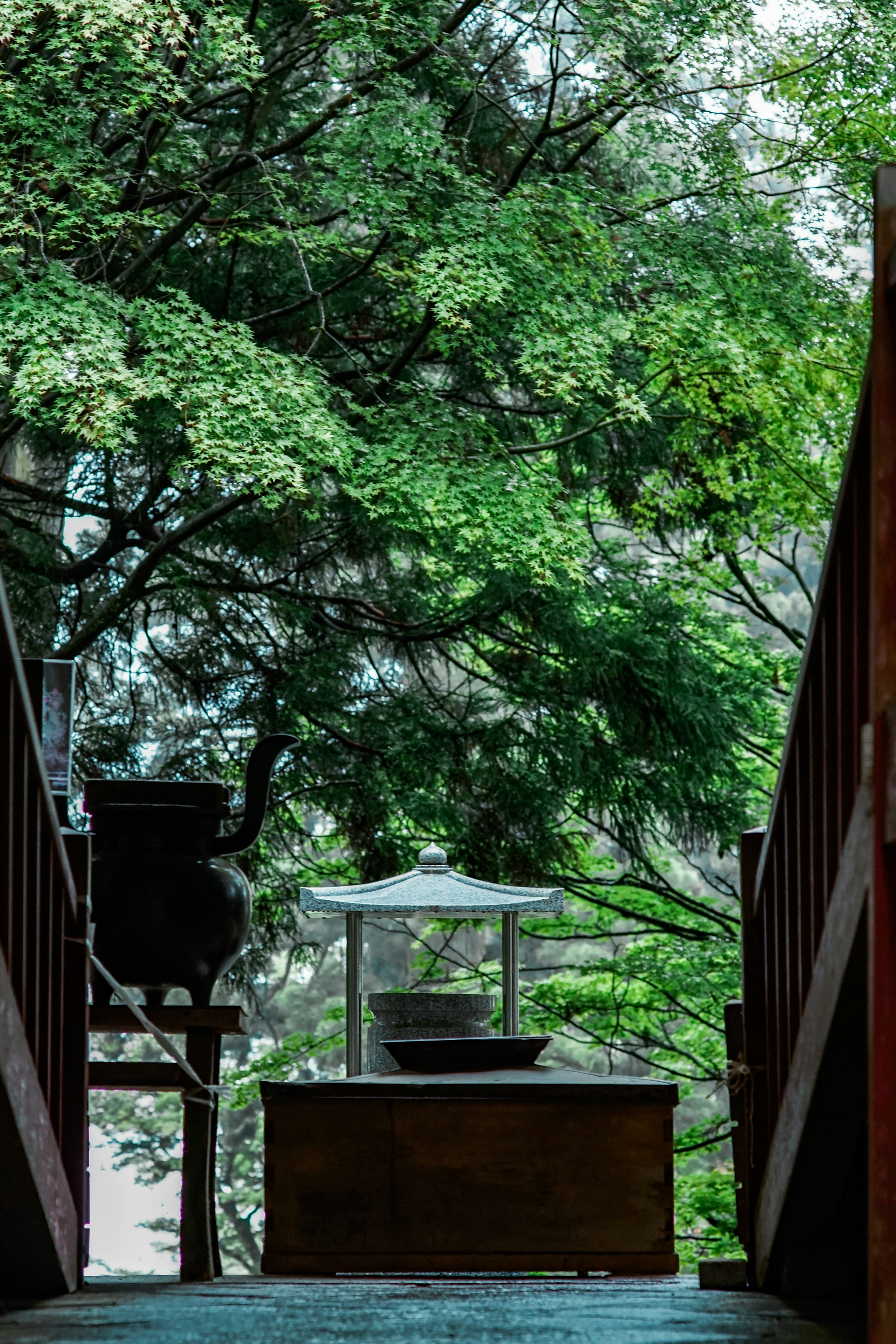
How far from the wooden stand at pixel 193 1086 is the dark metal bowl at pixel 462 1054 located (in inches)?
16.9

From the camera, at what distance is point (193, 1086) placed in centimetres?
354

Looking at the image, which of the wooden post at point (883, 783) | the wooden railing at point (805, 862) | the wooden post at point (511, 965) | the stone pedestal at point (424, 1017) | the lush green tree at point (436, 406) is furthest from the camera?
the lush green tree at point (436, 406)

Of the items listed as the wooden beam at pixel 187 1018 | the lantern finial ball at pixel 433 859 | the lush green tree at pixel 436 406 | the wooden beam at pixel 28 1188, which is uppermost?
the lush green tree at pixel 436 406

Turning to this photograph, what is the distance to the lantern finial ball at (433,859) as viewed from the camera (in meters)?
5.36

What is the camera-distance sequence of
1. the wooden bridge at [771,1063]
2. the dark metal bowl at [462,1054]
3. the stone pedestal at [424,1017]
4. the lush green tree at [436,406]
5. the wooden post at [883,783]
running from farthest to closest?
the lush green tree at [436,406], the stone pedestal at [424,1017], the dark metal bowl at [462,1054], the wooden bridge at [771,1063], the wooden post at [883,783]

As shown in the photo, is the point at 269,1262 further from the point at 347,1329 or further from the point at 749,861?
the point at 749,861

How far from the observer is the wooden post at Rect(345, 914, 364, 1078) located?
509cm

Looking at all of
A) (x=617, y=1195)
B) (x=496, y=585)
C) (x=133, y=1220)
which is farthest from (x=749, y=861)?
(x=133, y=1220)

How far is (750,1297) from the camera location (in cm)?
296

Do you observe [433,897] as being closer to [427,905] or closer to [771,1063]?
[427,905]

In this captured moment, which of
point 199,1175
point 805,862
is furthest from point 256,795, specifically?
point 805,862

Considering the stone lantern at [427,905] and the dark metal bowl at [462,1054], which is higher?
the stone lantern at [427,905]

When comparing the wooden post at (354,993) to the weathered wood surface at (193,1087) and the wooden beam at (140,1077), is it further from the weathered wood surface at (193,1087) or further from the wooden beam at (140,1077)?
the wooden beam at (140,1077)

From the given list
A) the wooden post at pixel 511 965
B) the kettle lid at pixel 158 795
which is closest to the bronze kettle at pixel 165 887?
the kettle lid at pixel 158 795
